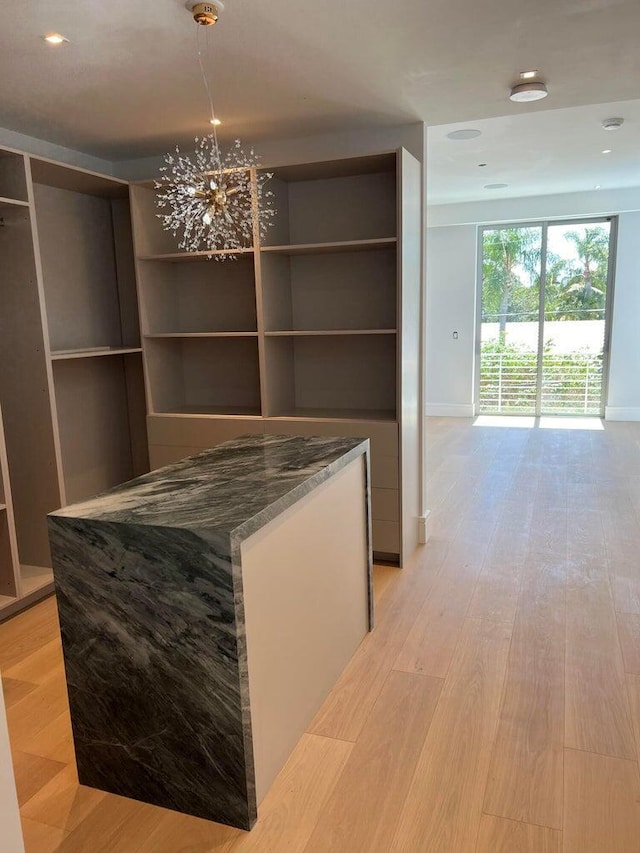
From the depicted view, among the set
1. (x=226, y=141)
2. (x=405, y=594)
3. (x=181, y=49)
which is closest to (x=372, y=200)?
(x=226, y=141)

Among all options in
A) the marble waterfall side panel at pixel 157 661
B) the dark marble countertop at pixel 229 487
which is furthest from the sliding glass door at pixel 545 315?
the marble waterfall side panel at pixel 157 661

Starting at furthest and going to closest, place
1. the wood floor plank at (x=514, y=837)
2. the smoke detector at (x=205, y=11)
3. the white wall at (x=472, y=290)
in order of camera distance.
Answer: the white wall at (x=472, y=290)
the smoke detector at (x=205, y=11)
the wood floor plank at (x=514, y=837)

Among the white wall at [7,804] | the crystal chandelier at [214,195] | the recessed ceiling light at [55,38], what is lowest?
the white wall at [7,804]

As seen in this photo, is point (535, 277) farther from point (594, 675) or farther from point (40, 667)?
point (40, 667)

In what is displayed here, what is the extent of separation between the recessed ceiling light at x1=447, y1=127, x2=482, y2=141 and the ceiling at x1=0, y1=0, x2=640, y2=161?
0.89 m

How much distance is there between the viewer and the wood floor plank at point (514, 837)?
169 centimetres

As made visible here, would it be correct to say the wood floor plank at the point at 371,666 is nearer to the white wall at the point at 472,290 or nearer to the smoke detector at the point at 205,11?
the smoke detector at the point at 205,11

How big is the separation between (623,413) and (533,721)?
20.5 feet

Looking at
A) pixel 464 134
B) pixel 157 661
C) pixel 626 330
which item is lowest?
pixel 157 661

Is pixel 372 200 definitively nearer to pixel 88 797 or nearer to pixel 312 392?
pixel 312 392

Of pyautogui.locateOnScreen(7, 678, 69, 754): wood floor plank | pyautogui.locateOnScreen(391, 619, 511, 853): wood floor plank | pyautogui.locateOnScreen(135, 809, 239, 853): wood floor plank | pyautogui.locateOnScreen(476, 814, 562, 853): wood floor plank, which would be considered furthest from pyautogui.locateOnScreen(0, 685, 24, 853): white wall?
pyautogui.locateOnScreen(7, 678, 69, 754): wood floor plank

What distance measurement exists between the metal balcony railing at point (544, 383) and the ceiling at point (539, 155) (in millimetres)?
2003

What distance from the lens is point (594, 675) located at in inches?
98.0

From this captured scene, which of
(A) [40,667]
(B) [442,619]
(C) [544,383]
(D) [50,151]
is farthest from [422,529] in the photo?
(C) [544,383]
